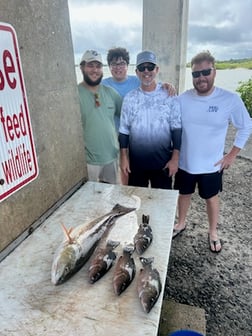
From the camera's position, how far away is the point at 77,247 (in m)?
1.52

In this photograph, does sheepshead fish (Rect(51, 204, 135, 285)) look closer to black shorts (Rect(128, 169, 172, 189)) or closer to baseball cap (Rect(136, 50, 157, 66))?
black shorts (Rect(128, 169, 172, 189))

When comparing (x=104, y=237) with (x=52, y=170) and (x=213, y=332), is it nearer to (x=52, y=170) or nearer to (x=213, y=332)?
(x=52, y=170)

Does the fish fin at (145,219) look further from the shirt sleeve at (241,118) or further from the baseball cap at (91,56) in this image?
the baseball cap at (91,56)

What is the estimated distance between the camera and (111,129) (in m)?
3.07

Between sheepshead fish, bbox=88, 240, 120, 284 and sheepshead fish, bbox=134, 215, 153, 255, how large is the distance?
0.46ft

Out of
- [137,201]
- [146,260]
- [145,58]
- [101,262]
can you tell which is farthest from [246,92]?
[101,262]

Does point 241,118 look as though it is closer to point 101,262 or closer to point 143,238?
point 143,238

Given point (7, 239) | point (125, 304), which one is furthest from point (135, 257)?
point (7, 239)

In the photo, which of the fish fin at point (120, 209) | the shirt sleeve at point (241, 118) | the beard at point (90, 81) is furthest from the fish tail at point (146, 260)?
the beard at point (90, 81)

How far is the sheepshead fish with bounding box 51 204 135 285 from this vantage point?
1.40 meters

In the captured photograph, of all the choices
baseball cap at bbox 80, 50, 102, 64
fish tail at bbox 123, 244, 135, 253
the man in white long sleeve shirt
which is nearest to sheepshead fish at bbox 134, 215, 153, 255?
fish tail at bbox 123, 244, 135, 253

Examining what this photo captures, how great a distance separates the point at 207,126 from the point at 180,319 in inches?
67.6

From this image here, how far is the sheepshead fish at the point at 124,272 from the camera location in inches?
52.7

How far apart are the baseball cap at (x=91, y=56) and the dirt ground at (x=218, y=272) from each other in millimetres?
2280
